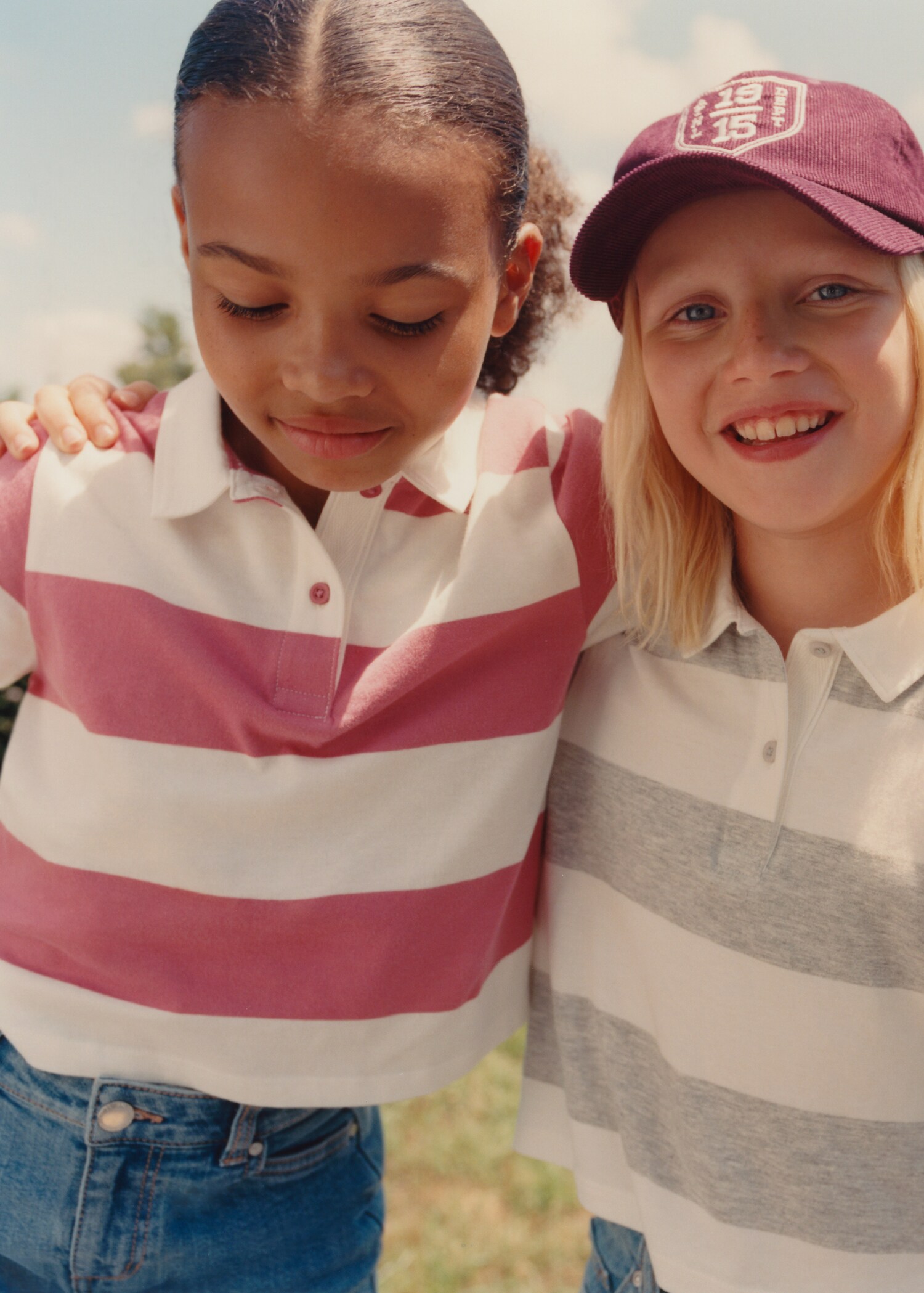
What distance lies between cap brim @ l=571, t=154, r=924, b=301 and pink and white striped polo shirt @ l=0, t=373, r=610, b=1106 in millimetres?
312

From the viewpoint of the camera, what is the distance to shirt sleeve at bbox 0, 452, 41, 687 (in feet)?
5.26

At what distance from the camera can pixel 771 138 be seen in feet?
4.82

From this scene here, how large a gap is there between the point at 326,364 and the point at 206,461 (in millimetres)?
311

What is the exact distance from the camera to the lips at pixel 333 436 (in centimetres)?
146

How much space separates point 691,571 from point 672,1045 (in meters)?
0.68

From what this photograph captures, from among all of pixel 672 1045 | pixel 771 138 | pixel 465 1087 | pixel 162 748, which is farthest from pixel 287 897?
pixel 465 1087

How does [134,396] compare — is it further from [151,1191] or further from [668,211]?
[151,1191]

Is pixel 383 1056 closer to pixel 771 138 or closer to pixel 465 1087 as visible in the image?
pixel 771 138

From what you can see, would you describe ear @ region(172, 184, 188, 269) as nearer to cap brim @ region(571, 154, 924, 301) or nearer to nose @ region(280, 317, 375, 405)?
nose @ region(280, 317, 375, 405)

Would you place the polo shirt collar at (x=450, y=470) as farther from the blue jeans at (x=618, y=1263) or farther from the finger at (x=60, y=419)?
the blue jeans at (x=618, y=1263)

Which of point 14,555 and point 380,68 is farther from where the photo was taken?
point 14,555

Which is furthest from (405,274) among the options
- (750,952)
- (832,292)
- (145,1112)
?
(145,1112)

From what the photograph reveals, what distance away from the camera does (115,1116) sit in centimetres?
162

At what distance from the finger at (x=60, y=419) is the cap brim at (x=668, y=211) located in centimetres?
73
